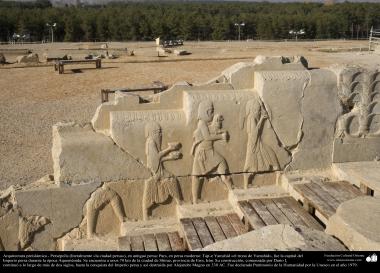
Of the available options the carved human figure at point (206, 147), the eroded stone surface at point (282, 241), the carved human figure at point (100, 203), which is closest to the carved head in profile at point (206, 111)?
the carved human figure at point (206, 147)

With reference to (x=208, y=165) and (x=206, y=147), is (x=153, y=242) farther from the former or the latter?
(x=206, y=147)

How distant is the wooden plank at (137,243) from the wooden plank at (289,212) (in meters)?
1.61

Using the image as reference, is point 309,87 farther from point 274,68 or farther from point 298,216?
point 298,216

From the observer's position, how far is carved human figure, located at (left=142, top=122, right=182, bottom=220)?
529cm

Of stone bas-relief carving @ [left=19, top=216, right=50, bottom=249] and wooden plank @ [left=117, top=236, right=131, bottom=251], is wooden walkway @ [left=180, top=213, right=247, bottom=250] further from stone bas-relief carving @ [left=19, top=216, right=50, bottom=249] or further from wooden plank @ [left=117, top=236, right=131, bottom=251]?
stone bas-relief carving @ [left=19, top=216, right=50, bottom=249]

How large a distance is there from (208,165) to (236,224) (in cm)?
78

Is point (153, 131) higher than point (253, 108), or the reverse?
point (253, 108)

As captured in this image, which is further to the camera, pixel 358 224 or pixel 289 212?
pixel 289 212

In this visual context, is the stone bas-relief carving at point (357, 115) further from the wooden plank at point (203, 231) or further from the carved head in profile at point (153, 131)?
the carved head in profile at point (153, 131)

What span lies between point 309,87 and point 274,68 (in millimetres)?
494

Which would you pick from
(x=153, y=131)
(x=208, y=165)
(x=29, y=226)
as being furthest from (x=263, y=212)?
(x=29, y=226)

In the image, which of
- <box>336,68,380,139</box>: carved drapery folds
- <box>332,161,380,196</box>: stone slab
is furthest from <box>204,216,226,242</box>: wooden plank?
<box>336,68,380,139</box>: carved drapery folds

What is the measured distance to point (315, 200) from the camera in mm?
5293

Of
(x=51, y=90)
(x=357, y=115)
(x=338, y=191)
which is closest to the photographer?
(x=338, y=191)
